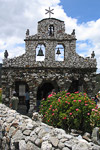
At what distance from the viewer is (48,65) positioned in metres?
12.9

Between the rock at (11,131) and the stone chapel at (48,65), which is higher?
the stone chapel at (48,65)

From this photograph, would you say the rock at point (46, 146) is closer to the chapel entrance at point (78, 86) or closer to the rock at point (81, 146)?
the rock at point (81, 146)

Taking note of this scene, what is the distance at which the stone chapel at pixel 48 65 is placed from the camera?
12.9m

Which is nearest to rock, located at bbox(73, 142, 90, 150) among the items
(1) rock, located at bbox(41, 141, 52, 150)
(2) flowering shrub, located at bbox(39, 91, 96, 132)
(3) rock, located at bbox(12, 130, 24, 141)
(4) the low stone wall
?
(4) the low stone wall

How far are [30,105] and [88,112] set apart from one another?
7.22 m

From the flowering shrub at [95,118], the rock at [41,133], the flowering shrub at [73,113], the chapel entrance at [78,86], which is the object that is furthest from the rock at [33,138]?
the chapel entrance at [78,86]

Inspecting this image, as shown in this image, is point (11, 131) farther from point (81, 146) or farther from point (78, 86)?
point (78, 86)

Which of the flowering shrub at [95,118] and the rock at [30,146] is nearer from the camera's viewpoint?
the rock at [30,146]

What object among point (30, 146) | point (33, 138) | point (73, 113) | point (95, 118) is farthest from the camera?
point (73, 113)

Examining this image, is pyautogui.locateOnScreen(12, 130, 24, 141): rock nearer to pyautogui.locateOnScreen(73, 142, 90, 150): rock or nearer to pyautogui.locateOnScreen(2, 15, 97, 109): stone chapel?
pyautogui.locateOnScreen(73, 142, 90, 150): rock

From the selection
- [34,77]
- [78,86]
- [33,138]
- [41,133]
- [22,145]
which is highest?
[34,77]

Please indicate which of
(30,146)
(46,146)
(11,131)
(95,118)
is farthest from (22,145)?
(95,118)

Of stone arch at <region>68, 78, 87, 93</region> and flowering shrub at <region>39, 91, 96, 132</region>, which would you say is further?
stone arch at <region>68, 78, 87, 93</region>

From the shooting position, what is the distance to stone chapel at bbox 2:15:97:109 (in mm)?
12898
